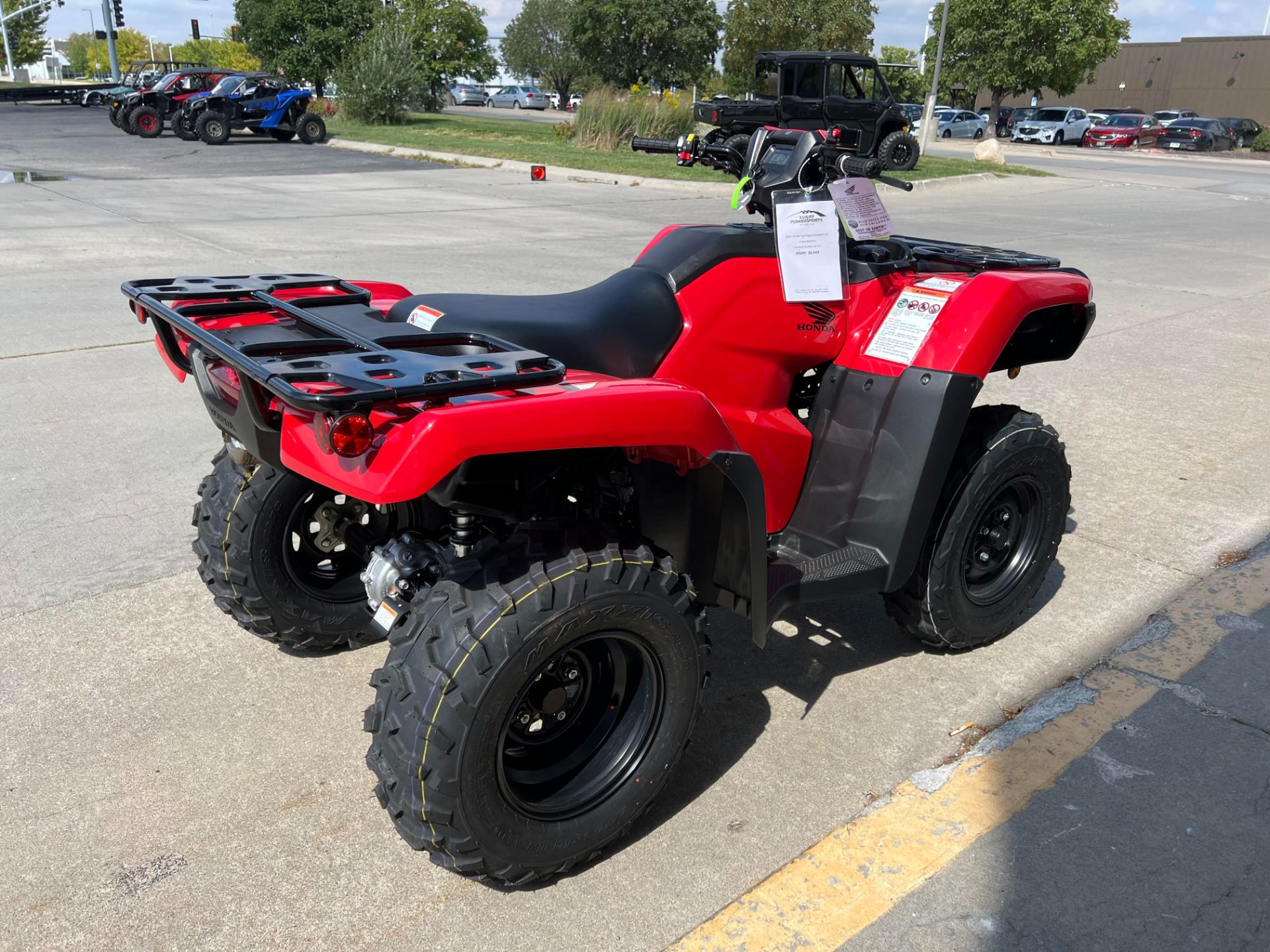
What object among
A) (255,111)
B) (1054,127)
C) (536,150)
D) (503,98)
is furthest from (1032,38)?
(503,98)

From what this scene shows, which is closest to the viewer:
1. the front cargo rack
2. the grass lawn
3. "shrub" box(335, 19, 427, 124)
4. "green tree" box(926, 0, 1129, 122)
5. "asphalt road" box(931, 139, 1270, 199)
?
the front cargo rack

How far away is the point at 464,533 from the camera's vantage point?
2.43m

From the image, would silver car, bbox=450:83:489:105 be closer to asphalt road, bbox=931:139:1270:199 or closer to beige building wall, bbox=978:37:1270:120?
asphalt road, bbox=931:139:1270:199

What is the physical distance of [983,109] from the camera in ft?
210

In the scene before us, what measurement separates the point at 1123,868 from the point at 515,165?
1987 cm

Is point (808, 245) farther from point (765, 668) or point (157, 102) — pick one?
point (157, 102)

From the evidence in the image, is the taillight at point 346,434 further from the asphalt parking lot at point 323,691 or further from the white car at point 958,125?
the white car at point 958,125

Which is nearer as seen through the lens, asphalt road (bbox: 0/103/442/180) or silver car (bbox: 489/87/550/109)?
asphalt road (bbox: 0/103/442/180)

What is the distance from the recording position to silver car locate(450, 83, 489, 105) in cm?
6419

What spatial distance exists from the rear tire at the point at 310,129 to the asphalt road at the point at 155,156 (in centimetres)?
29

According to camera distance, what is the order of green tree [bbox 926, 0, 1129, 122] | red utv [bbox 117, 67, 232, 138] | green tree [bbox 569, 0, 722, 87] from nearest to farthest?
red utv [bbox 117, 67, 232, 138] < green tree [bbox 926, 0, 1129, 122] < green tree [bbox 569, 0, 722, 87]

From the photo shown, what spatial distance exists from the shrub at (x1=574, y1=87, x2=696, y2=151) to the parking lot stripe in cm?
2142

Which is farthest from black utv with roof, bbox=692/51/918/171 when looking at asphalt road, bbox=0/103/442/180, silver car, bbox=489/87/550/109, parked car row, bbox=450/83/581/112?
silver car, bbox=489/87/550/109

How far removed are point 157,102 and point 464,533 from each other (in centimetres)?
2769
